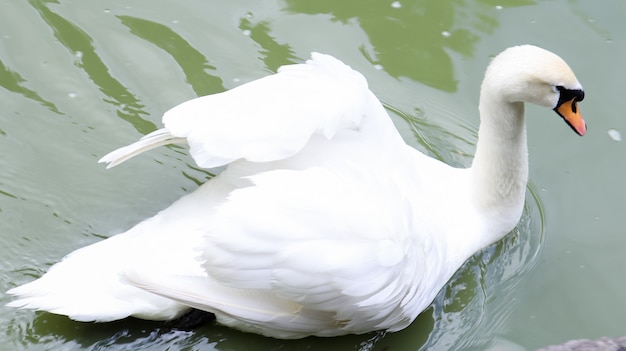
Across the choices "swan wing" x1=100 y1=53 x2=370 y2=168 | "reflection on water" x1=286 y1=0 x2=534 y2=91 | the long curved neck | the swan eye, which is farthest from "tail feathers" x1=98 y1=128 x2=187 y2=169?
"reflection on water" x1=286 y1=0 x2=534 y2=91

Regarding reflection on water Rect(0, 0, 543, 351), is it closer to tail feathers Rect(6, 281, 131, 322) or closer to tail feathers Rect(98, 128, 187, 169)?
tail feathers Rect(6, 281, 131, 322)

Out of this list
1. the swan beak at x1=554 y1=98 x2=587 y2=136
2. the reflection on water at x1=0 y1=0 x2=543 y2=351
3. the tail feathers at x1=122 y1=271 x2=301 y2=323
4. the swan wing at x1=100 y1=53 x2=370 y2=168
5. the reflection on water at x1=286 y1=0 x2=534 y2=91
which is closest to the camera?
the tail feathers at x1=122 y1=271 x2=301 y2=323

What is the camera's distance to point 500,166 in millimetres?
3611

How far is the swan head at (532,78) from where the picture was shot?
3334 millimetres

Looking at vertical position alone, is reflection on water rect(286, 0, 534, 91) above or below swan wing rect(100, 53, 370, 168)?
below

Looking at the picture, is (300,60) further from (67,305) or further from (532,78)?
(67,305)

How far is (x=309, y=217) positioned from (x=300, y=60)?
1.82 meters

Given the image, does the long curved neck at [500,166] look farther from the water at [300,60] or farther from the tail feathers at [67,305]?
the tail feathers at [67,305]

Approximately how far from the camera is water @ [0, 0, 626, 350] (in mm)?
3531

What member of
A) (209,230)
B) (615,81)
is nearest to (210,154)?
(209,230)

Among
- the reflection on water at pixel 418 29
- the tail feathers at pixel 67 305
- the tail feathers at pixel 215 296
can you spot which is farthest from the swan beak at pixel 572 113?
the tail feathers at pixel 67 305

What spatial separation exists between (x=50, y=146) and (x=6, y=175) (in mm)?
253

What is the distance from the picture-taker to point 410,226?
3.11m

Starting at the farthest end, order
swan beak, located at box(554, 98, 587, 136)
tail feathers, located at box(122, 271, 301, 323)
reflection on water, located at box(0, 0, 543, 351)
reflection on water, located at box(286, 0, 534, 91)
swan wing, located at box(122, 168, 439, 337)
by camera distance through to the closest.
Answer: reflection on water, located at box(286, 0, 534, 91) < swan beak, located at box(554, 98, 587, 136) < reflection on water, located at box(0, 0, 543, 351) < tail feathers, located at box(122, 271, 301, 323) < swan wing, located at box(122, 168, 439, 337)
